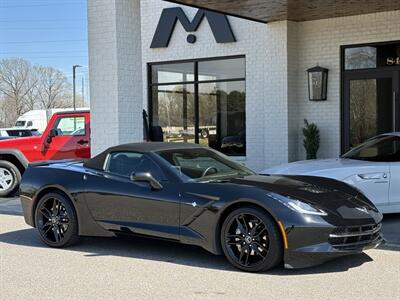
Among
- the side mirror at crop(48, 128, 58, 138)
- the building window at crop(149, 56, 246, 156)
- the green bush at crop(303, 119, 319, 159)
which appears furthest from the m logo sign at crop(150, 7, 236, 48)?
the side mirror at crop(48, 128, 58, 138)

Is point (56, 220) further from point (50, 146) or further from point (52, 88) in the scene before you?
point (52, 88)

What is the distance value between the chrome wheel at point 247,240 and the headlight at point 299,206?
0.98ft

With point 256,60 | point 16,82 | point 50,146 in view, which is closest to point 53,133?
point 50,146

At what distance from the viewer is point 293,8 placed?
13.0m

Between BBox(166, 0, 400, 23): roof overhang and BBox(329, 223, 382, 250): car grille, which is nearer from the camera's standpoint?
BBox(329, 223, 382, 250): car grille

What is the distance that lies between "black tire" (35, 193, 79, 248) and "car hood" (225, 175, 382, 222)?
7.27ft

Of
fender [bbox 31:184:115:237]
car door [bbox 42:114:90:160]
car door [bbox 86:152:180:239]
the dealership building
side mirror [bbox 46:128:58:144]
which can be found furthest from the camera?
side mirror [bbox 46:128:58:144]

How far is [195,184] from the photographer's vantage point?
6.76 meters

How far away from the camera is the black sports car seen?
19.9 feet

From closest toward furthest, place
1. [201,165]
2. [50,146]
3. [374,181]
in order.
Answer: [201,165], [374,181], [50,146]

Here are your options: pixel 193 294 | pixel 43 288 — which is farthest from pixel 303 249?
pixel 43 288

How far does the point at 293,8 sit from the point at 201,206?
7586 millimetres

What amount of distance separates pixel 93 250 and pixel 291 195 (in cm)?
274

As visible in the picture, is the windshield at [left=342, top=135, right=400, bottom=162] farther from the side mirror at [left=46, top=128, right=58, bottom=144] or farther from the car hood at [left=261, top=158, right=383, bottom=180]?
the side mirror at [left=46, top=128, right=58, bottom=144]
